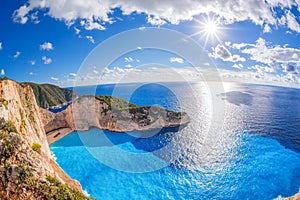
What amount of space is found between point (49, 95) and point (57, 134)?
69.6 metres

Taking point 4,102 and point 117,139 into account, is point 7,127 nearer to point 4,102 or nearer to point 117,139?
point 4,102

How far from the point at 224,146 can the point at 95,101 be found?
29087 mm

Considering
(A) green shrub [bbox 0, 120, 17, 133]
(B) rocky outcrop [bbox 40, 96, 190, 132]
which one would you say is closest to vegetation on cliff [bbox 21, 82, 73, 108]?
(B) rocky outcrop [bbox 40, 96, 190, 132]

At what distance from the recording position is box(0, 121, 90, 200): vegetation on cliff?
11055 mm

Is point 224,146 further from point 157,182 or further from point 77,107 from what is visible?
point 77,107

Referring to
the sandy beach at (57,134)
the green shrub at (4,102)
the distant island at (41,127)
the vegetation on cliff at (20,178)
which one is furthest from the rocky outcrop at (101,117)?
the vegetation on cliff at (20,178)

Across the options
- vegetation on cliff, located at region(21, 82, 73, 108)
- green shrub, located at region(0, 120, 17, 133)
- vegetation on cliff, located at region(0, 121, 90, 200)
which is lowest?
vegetation on cliff, located at region(0, 121, 90, 200)

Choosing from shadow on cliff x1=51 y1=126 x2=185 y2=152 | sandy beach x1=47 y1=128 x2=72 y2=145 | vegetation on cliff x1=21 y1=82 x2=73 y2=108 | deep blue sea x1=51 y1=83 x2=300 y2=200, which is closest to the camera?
deep blue sea x1=51 y1=83 x2=300 y2=200

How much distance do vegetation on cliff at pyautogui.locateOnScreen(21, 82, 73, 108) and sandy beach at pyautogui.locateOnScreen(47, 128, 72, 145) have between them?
58.7 meters

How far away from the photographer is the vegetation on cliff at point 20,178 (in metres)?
11.1

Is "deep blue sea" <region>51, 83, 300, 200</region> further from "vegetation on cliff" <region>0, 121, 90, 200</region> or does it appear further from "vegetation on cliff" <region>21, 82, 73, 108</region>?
"vegetation on cliff" <region>21, 82, 73, 108</region>

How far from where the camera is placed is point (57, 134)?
133ft

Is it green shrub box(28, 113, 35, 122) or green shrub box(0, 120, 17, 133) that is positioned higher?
green shrub box(28, 113, 35, 122)

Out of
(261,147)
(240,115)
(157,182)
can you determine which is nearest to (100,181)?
(157,182)
